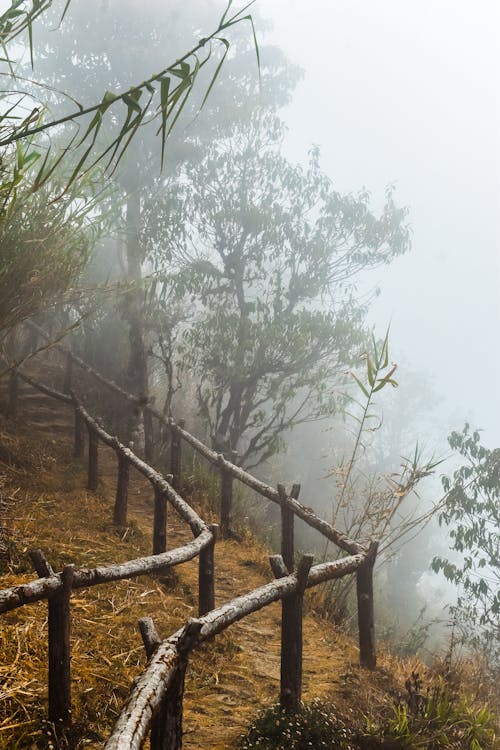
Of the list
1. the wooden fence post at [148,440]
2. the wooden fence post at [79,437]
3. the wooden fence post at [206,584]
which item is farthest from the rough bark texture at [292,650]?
the wooden fence post at [148,440]

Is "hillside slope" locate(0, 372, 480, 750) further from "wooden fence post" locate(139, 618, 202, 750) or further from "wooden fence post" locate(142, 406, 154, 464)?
"wooden fence post" locate(142, 406, 154, 464)

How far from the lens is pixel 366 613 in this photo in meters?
5.18

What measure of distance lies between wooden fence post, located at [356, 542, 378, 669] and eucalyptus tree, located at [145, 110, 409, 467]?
6450mm

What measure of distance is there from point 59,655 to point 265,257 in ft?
34.4

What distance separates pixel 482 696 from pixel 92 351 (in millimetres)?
10111

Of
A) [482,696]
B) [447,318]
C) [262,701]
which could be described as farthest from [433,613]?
[447,318]

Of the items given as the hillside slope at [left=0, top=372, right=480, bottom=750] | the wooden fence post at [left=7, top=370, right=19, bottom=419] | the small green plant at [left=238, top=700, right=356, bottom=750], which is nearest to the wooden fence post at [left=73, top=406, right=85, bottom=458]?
the hillside slope at [left=0, top=372, right=480, bottom=750]

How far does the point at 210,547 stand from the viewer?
5.06 m

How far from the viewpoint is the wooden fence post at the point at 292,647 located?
3.92 m

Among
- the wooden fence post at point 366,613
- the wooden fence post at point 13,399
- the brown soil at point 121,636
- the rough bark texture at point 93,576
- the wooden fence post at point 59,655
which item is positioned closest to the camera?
the rough bark texture at point 93,576

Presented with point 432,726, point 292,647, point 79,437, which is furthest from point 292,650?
point 79,437

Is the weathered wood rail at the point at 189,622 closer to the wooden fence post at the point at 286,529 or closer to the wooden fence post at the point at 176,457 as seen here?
the wooden fence post at the point at 286,529

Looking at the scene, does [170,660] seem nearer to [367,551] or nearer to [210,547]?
[210,547]

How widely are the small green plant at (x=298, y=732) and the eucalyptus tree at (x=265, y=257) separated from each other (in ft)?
26.2
